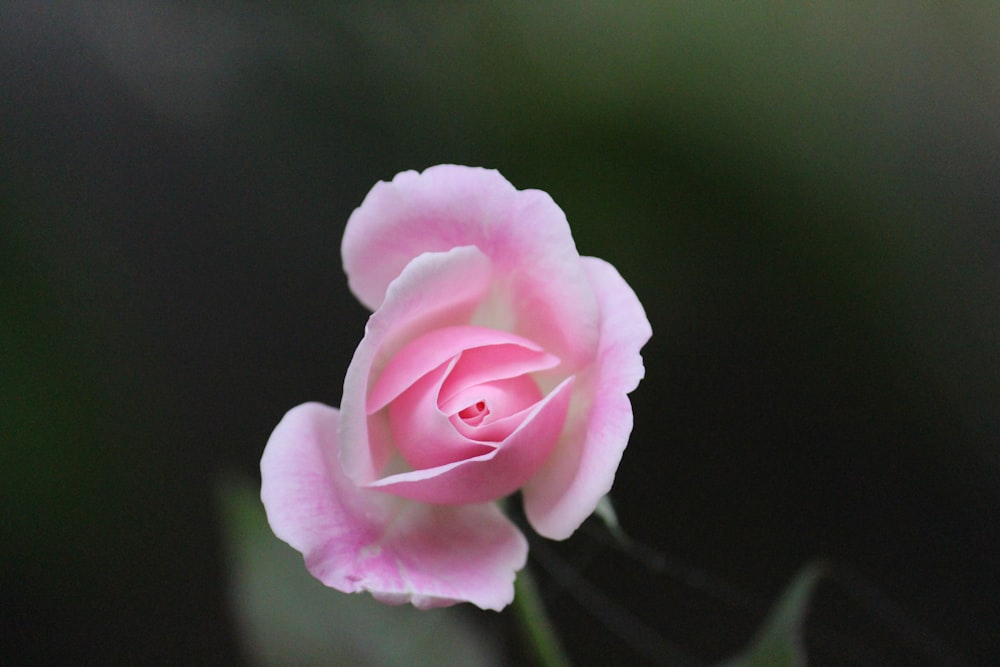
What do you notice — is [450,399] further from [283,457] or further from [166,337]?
[166,337]

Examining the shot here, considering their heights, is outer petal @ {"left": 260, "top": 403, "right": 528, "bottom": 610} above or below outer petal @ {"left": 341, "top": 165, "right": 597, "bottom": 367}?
below

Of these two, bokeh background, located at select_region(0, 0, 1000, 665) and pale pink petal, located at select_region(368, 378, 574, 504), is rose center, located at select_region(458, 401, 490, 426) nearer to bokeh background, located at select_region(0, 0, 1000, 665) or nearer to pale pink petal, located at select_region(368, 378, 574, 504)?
pale pink petal, located at select_region(368, 378, 574, 504)

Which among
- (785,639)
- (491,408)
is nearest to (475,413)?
(491,408)

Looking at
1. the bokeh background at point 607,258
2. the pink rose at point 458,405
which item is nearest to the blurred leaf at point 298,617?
the bokeh background at point 607,258

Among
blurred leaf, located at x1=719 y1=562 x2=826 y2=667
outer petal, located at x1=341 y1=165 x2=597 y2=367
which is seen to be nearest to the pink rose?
outer petal, located at x1=341 y1=165 x2=597 y2=367

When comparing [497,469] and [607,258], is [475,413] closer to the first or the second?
[497,469]

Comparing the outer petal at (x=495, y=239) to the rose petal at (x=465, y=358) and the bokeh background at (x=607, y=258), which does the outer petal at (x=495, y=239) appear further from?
the bokeh background at (x=607, y=258)

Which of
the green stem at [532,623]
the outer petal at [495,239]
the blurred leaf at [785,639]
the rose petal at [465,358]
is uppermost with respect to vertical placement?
the outer petal at [495,239]

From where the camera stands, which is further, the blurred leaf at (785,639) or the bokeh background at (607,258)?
the bokeh background at (607,258)
